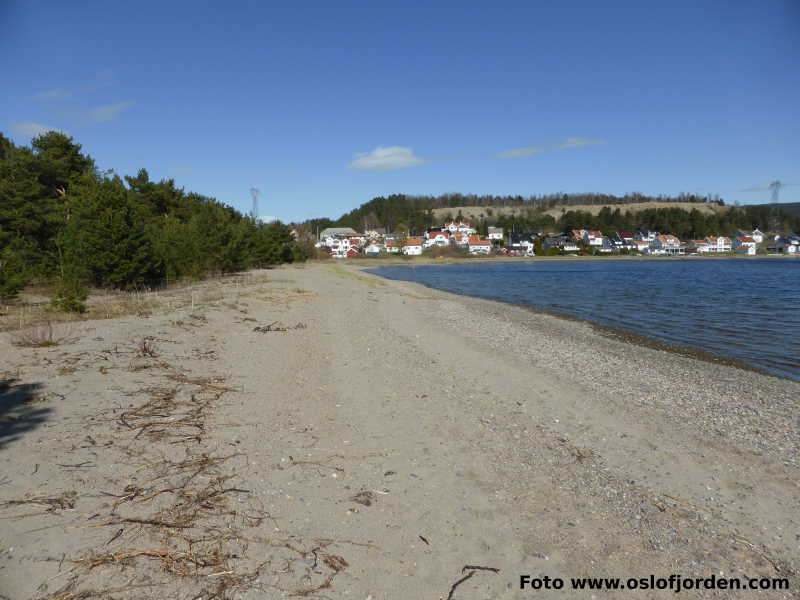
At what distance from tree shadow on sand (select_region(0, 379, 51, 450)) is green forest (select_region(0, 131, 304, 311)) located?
8519 mm

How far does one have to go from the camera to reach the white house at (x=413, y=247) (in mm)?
135625

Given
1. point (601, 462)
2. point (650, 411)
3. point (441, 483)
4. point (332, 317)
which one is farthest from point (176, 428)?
point (332, 317)

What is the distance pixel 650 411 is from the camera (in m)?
8.30

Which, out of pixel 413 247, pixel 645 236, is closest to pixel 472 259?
pixel 413 247

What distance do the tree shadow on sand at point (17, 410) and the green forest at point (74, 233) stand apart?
852 centimetres

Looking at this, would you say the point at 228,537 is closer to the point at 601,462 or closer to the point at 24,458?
the point at 24,458

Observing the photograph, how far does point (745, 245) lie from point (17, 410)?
185m

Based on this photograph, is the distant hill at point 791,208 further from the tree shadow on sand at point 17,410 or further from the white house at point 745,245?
the tree shadow on sand at point 17,410

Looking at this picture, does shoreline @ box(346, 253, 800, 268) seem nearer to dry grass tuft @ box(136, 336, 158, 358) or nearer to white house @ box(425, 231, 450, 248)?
white house @ box(425, 231, 450, 248)

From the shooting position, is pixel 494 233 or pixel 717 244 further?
pixel 494 233

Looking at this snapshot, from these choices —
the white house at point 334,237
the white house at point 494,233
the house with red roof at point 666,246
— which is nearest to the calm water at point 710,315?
the house with red roof at point 666,246

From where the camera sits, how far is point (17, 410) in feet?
20.1

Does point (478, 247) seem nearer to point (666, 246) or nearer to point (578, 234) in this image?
point (578, 234)

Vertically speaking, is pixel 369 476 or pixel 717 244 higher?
pixel 717 244
